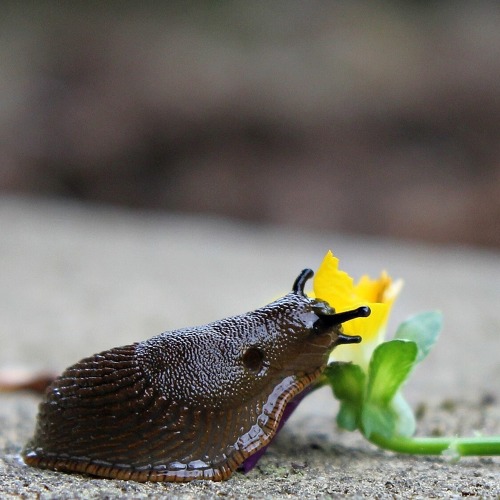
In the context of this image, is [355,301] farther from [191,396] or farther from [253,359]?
[191,396]

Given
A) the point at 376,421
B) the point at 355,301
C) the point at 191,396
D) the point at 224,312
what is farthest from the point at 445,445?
the point at 224,312

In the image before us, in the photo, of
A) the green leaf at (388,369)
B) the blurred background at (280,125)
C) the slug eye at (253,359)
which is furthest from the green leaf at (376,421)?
the blurred background at (280,125)

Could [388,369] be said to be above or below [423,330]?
below

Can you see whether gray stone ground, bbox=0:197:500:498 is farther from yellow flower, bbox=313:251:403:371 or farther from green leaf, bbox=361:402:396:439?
yellow flower, bbox=313:251:403:371

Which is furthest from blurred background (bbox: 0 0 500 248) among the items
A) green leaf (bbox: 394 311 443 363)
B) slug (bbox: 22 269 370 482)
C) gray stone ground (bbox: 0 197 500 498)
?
slug (bbox: 22 269 370 482)

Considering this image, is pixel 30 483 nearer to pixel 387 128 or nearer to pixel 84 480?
pixel 84 480

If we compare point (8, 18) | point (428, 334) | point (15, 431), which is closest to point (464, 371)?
point (428, 334)

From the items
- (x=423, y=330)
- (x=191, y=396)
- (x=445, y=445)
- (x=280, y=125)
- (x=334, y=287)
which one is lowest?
(x=445, y=445)
